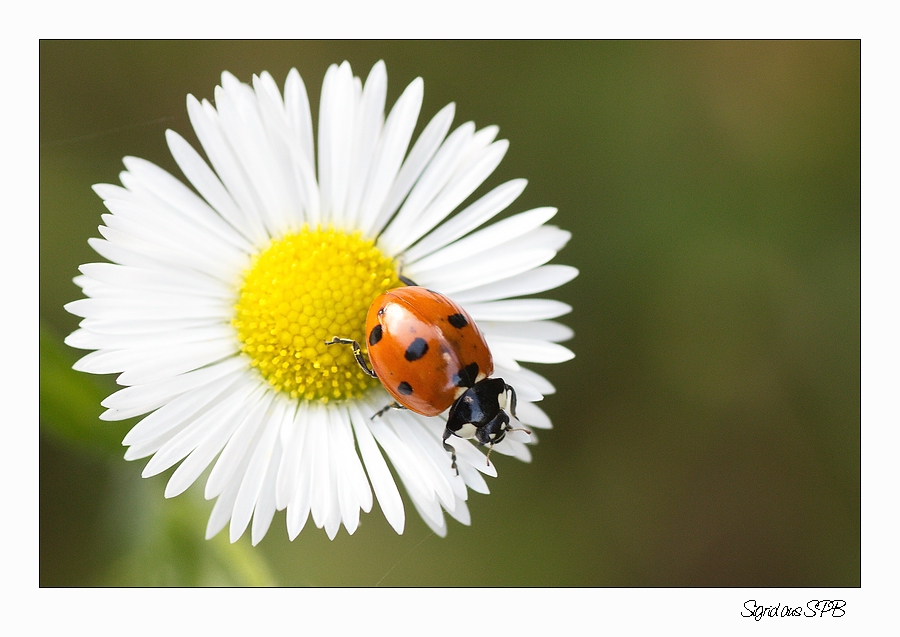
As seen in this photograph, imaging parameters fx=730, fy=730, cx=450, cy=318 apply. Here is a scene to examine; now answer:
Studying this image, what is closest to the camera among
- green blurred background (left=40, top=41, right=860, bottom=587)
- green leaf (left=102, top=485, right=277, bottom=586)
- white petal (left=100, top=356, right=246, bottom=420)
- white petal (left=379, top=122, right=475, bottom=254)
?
white petal (left=100, top=356, right=246, bottom=420)

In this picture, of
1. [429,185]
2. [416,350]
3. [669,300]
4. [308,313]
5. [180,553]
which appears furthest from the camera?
[669,300]

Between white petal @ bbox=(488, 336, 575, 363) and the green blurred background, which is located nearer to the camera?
white petal @ bbox=(488, 336, 575, 363)

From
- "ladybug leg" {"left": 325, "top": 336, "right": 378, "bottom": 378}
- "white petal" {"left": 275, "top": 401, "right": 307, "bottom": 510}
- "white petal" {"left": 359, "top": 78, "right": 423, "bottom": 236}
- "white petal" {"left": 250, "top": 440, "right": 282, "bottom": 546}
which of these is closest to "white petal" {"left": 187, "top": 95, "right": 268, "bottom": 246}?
"white petal" {"left": 359, "top": 78, "right": 423, "bottom": 236}

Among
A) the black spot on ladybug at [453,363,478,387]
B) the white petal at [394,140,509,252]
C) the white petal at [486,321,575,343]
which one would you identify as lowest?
the black spot on ladybug at [453,363,478,387]

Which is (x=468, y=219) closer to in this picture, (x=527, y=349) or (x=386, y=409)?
(x=527, y=349)

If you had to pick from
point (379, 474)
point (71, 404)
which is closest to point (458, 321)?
point (379, 474)

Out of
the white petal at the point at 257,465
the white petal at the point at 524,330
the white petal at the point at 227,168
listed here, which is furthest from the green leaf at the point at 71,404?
the white petal at the point at 524,330

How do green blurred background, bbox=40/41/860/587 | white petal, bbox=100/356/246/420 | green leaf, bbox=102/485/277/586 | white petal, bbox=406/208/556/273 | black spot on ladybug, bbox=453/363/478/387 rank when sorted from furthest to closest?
green blurred background, bbox=40/41/860/587 < green leaf, bbox=102/485/277/586 < white petal, bbox=406/208/556/273 < black spot on ladybug, bbox=453/363/478/387 < white petal, bbox=100/356/246/420

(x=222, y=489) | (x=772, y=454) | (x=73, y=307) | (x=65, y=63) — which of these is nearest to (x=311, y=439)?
(x=222, y=489)

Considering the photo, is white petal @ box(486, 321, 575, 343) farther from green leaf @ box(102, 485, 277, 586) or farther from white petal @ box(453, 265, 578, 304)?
green leaf @ box(102, 485, 277, 586)
